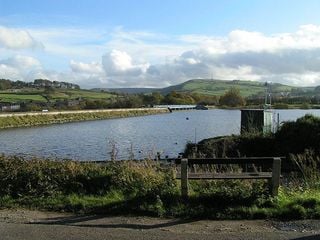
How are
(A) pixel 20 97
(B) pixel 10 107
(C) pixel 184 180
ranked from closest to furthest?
(C) pixel 184 180, (B) pixel 10 107, (A) pixel 20 97

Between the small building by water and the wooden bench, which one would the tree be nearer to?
the small building by water

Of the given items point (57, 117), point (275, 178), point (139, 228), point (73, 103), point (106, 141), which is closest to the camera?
point (139, 228)

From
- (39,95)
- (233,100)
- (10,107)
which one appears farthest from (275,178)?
(233,100)

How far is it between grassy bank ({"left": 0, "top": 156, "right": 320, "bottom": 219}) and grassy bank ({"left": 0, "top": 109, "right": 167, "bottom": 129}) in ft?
275

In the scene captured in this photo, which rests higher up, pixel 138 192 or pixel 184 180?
pixel 184 180

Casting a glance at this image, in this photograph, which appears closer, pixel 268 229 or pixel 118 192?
pixel 268 229

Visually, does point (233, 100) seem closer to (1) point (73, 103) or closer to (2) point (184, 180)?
(1) point (73, 103)

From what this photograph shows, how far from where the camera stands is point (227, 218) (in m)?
9.10

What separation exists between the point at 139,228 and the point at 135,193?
223 cm

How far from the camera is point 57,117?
372ft

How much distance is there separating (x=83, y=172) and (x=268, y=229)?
493 cm

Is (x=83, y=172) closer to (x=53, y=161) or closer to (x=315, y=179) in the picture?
(x=53, y=161)

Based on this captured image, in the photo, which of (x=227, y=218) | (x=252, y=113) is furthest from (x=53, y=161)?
(x=252, y=113)

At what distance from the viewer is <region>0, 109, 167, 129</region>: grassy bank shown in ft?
316
